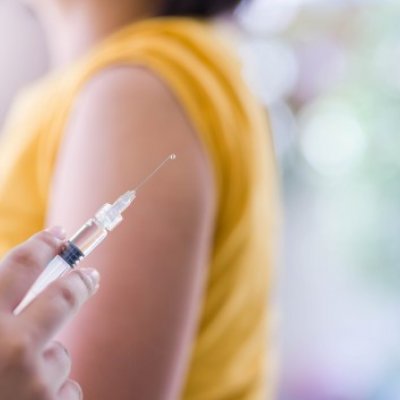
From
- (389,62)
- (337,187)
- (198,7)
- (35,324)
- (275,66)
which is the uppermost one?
(389,62)

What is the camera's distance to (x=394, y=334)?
180cm

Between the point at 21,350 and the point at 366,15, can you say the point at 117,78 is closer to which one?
the point at 21,350

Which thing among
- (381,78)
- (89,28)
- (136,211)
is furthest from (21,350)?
(381,78)

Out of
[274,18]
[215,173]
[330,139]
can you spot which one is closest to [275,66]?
[274,18]

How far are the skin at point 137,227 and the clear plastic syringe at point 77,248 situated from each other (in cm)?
6

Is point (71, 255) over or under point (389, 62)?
under

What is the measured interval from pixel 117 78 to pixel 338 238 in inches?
55.4

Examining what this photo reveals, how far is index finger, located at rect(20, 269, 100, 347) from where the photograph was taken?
0.27 m

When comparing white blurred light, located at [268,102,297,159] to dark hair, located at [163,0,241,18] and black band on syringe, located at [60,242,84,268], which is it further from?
black band on syringe, located at [60,242,84,268]

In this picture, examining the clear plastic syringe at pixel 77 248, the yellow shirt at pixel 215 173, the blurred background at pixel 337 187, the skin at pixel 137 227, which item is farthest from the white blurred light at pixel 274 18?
the clear plastic syringe at pixel 77 248

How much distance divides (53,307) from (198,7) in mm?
448

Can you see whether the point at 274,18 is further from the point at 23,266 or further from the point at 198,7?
the point at 23,266

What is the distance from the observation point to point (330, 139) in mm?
1773

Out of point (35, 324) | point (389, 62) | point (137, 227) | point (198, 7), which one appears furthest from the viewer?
point (389, 62)
